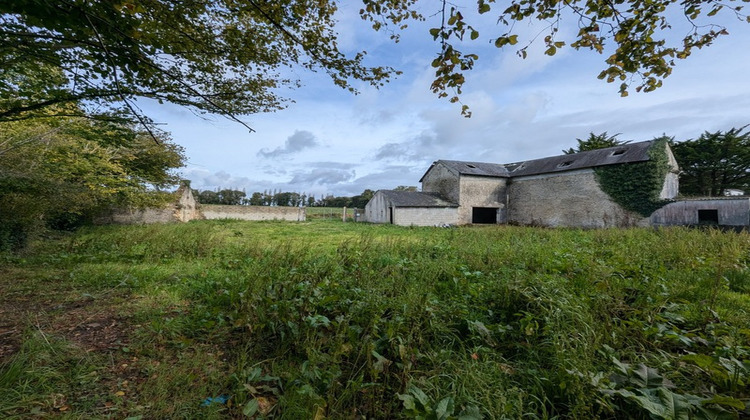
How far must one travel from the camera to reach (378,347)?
266cm

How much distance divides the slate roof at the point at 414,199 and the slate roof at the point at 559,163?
10.3 feet

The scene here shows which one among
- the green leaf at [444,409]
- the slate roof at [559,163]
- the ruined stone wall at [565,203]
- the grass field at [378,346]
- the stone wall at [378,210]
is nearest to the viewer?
the green leaf at [444,409]

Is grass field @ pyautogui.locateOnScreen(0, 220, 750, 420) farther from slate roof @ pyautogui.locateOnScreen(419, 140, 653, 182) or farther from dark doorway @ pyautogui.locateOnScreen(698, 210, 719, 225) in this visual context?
slate roof @ pyautogui.locateOnScreen(419, 140, 653, 182)

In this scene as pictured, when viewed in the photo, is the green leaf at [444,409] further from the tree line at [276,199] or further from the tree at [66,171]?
the tree line at [276,199]

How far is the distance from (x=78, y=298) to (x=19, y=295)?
906 millimetres

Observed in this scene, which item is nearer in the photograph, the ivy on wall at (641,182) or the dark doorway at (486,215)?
the ivy on wall at (641,182)

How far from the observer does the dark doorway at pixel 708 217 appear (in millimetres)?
17453

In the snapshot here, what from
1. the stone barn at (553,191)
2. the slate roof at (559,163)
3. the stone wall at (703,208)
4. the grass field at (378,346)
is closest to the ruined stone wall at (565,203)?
the stone barn at (553,191)

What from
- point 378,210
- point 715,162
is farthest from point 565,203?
point 715,162

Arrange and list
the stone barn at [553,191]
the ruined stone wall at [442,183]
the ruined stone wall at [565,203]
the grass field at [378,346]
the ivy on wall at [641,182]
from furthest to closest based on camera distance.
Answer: the ruined stone wall at [442,183]
the ruined stone wall at [565,203]
the stone barn at [553,191]
the ivy on wall at [641,182]
the grass field at [378,346]

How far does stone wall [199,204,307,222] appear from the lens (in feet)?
91.5

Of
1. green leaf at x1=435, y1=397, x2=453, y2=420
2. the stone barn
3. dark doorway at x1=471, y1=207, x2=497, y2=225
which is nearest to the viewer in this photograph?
green leaf at x1=435, y1=397, x2=453, y2=420

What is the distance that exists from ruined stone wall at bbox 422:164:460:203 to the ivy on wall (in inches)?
443

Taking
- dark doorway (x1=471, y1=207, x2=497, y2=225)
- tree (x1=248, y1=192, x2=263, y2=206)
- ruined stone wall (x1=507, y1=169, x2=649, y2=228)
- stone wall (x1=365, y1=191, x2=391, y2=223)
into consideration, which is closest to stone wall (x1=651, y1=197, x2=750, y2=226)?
ruined stone wall (x1=507, y1=169, x2=649, y2=228)
